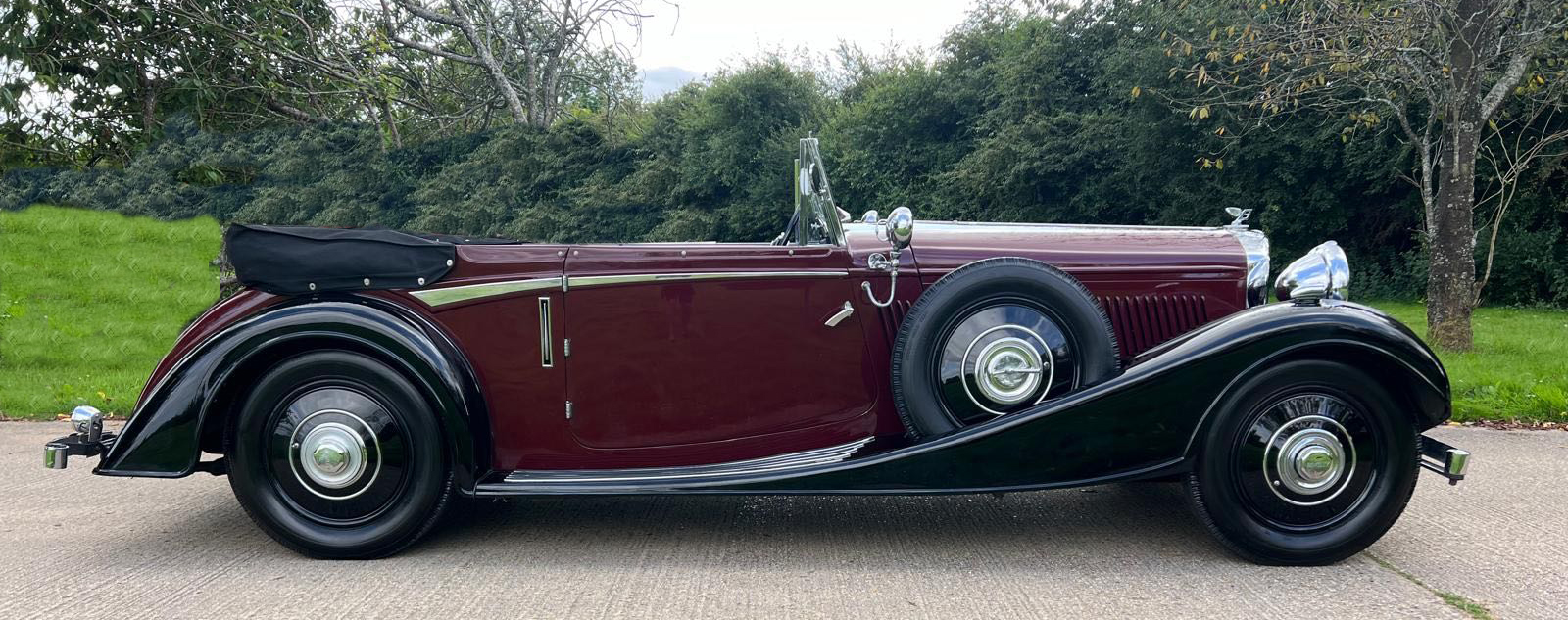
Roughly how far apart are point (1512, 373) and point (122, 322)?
36.5ft

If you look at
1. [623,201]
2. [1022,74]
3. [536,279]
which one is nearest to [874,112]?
[1022,74]

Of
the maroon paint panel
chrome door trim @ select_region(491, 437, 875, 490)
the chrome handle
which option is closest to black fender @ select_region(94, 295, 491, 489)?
chrome door trim @ select_region(491, 437, 875, 490)

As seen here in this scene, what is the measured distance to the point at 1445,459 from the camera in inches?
122

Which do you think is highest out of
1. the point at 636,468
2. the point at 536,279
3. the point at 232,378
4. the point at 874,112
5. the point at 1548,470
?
the point at 874,112

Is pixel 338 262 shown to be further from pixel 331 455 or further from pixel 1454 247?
pixel 1454 247

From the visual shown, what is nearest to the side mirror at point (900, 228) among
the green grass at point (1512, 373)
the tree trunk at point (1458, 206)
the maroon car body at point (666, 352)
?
the maroon car body at point (666, 352)

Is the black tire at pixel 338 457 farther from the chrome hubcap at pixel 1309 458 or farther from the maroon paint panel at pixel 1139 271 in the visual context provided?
the chrome hubcap at pixel 1309 458

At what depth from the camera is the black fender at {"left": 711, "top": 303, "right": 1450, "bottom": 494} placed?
10.1ft

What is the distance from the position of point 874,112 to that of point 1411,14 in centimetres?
968

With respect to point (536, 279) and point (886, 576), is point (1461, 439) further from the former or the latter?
point (536, 279)

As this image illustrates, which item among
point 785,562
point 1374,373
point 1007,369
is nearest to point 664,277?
point 785,562

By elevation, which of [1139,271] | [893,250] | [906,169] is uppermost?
[906,169]

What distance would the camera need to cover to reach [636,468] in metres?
3.37

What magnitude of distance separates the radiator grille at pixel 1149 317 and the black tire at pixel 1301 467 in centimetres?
55
